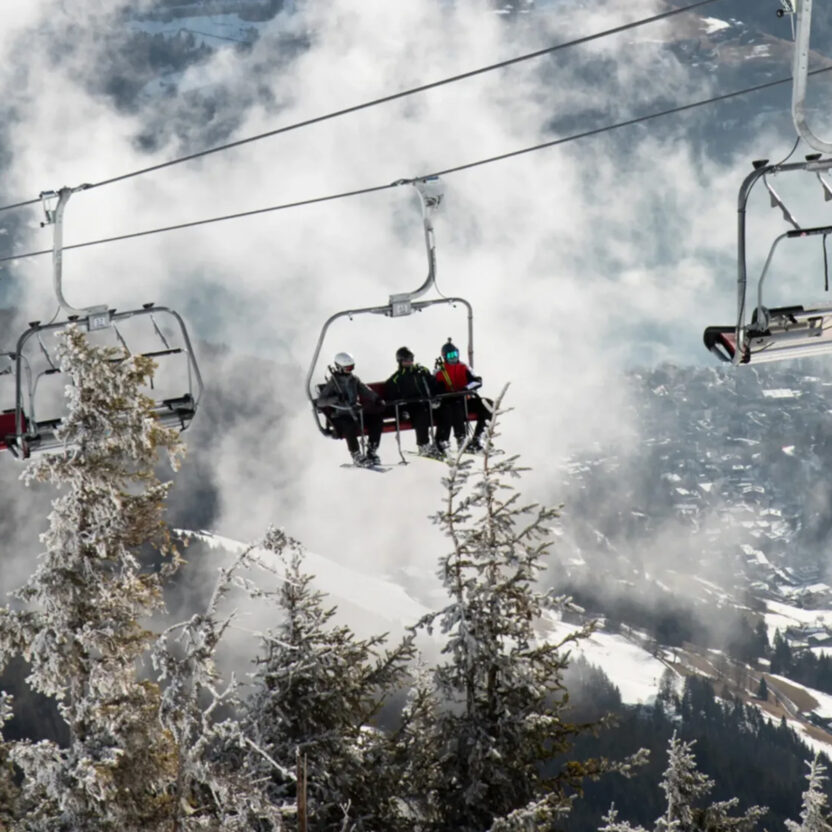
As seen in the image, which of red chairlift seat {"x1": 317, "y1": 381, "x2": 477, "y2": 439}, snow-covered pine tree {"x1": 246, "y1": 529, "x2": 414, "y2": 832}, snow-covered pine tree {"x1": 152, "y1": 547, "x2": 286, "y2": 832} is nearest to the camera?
snow-covered pine tree {"x1": 152, "y1": 547, "x2": 286, "y2": 832}

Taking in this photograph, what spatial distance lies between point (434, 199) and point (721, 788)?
169944 millimetres

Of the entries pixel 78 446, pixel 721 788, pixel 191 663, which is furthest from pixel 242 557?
pixel 721 788

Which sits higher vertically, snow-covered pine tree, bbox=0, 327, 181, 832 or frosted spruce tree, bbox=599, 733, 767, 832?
snow-covered pine tree, bbox=0, 327, 181, 832

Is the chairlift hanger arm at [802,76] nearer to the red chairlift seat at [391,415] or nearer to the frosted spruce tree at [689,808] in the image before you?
the red chairlift seat at [391,415]

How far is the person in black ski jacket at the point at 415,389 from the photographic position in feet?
56.7

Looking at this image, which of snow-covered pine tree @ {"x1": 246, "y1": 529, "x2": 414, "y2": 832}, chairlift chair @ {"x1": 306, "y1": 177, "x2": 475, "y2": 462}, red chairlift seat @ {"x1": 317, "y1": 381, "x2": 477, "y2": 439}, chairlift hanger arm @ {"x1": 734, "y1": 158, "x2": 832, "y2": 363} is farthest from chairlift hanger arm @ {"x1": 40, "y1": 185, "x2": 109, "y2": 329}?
chairlift hanger arm @ {"x1": 734, "y1": 158, "x2": 832, "y2": 363}

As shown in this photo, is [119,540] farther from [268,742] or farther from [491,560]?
[491,560]

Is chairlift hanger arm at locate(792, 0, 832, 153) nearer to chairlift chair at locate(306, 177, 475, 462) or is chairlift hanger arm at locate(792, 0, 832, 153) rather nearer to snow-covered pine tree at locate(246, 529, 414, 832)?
chairlift chair at locate(306, 177, 475, 462)

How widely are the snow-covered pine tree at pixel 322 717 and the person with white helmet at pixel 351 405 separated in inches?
71.5

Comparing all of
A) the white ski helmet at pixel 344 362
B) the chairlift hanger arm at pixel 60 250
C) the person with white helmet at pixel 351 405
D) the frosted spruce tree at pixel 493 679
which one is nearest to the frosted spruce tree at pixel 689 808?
the frosted spruce tree at pixel 493 679

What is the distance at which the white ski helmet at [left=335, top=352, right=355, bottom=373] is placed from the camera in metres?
16.8

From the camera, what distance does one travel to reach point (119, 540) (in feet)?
54.2

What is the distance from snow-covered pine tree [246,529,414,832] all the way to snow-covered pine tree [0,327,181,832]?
72.5 inches

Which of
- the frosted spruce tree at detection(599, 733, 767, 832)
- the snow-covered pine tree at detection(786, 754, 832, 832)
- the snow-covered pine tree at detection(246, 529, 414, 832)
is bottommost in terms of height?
the snow-covered pine tree at detection(786, 754, 832, 832)
